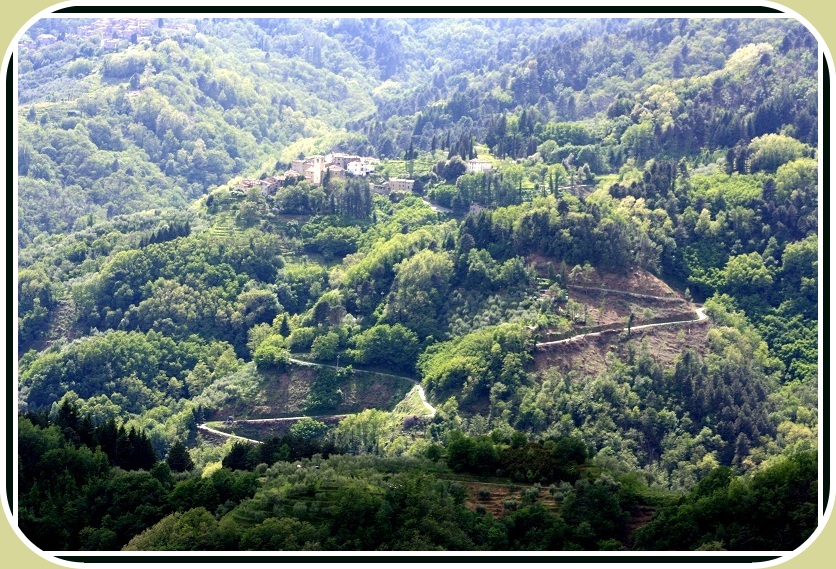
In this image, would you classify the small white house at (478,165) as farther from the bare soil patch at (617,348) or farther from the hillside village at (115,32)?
the hillside village at (115,32)

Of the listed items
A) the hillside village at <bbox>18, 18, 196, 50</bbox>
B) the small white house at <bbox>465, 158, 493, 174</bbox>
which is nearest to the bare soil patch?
the small white house at <bbox>465, 158, 493, 174</bbox>

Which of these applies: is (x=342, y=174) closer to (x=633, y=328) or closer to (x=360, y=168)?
(x=360, y=168)

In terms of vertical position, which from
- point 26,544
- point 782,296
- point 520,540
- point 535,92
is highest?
point 26,544

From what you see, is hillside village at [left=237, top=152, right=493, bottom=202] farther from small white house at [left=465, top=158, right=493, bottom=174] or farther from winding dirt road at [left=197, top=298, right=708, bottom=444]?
winding dirt road at [left=197, top=298, right=708, bottom=444]

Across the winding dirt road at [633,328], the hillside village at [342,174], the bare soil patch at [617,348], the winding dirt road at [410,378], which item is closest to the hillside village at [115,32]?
the hillside village at [342,174]

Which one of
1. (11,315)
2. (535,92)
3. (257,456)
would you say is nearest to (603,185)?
(535,92)

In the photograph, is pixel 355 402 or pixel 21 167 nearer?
pixel 355 402

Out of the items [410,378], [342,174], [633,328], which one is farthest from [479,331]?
[342,174]

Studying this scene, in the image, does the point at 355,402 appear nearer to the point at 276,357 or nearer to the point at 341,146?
the point at 276,357
